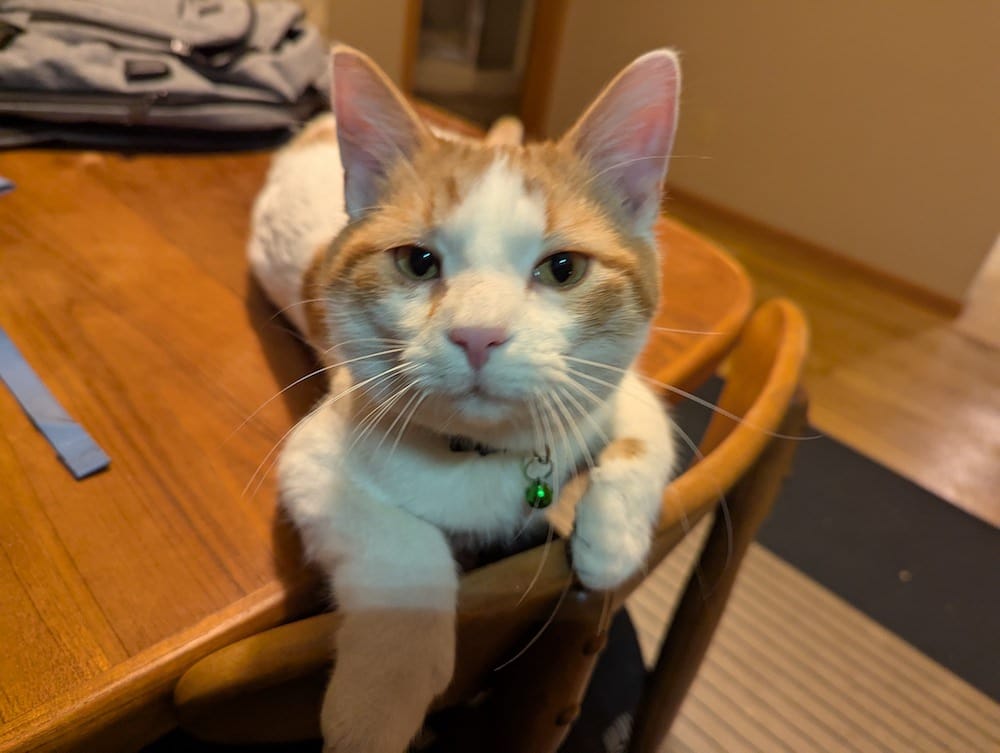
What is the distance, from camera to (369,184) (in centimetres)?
68

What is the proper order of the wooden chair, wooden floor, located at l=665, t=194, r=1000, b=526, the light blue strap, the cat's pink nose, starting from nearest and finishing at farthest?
1. the wooden chair
2. the cat's pink nose
3. the light blue strap
4. wooden floor, located at l=665, t=194, r=1000, b=526

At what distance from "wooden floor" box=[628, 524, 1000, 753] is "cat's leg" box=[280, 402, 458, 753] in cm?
46

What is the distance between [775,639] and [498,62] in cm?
374

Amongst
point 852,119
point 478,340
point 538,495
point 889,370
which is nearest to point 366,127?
point 478,340

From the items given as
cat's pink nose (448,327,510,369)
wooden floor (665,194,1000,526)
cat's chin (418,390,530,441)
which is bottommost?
wooden floor (665,194,1000,526)

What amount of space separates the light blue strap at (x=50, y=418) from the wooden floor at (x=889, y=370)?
1246 mm

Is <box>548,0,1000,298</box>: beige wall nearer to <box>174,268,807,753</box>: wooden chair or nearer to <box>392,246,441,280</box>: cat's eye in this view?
<box>174,268,807,753</box>: wooden chair

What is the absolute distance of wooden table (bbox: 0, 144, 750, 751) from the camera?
46cm

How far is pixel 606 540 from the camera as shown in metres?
0.53

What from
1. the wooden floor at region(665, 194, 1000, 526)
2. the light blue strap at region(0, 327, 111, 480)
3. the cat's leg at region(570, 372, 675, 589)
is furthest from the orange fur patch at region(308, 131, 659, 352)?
the wooden floor at region(665, 194, 1000, 526)

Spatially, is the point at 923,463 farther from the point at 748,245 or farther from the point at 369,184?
the point at 369,184

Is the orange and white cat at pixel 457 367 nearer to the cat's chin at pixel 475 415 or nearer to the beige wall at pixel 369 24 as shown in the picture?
the cat's chin at pixel 475 415

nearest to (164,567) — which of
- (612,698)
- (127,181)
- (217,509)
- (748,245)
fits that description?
(217,509)

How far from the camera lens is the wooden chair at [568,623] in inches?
16.0
